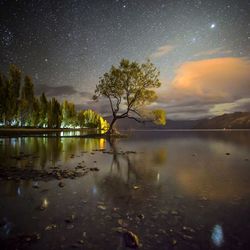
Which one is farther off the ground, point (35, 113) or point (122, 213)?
point (35, 113)

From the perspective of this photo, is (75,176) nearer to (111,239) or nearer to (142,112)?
(111,239)

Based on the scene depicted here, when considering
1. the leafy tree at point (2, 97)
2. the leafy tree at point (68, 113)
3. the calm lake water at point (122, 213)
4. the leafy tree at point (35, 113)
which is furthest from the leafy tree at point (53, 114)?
the calm lake water at point (122, 213)

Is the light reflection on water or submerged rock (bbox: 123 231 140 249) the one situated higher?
submerged rock (bbox: 123 231 140 249)

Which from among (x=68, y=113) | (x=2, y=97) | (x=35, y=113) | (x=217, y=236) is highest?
(x=2, y=97)

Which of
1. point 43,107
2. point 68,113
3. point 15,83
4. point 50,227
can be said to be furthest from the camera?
point 68,113

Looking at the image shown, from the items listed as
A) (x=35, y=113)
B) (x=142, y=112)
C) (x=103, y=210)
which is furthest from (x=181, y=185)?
(x=35, y=113)

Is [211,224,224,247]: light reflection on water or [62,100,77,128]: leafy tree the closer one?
[211,224,224,247]: light reflection on water

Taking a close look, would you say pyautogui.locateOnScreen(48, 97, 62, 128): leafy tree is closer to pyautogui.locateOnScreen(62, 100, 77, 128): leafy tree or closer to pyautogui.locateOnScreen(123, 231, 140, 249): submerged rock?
pyautogui.locateOnScreen(62, 100, 77, 128): leafy tree

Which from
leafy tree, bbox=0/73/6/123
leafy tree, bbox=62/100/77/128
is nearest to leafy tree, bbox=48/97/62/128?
leafy tree, bbox=62/100/77/128

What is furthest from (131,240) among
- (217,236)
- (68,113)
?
(68,113)

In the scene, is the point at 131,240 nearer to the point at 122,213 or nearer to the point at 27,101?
the point at 122,213

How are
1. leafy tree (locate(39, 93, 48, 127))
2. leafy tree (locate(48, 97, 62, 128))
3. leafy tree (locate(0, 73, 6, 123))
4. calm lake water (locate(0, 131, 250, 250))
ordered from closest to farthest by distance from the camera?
calm lake water (locate(0, 131, 250, 250)), leafy tree (locate(0, 73, 6, 123)), leafy tree (locate(39, 93, 48, 127)), leafy tree (locate(48, 97, 62, 128))

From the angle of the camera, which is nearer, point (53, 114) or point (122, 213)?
point (122, 213)

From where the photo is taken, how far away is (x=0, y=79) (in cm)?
5375
